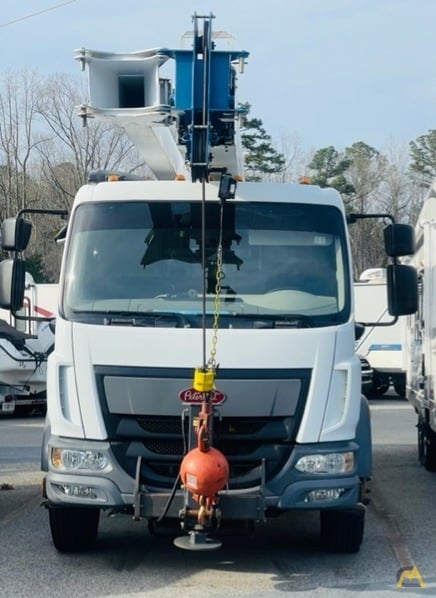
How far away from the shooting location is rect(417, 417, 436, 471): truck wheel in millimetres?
12266

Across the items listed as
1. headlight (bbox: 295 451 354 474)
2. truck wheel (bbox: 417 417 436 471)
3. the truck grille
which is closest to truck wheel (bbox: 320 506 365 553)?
headlight (bbox: 295 451 354 474)

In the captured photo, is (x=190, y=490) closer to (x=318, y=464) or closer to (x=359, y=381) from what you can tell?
(x=318, y=464)

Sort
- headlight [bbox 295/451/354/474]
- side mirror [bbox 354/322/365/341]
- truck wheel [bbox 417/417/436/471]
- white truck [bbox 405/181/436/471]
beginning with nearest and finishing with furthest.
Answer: headlight [bbox 295/451/354/474] → side mirror [bbox 354/322/365/341] → white truck [bbox 405/181/436/471] → truck wheel [bbox 417/417/436/471]

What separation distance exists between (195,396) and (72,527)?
1.66 metres

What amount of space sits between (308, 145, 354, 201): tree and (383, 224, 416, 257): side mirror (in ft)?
121

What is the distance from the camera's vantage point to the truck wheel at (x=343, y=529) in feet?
25.2

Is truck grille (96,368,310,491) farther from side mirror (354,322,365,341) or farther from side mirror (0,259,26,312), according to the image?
side mirror (0,259,26,312)

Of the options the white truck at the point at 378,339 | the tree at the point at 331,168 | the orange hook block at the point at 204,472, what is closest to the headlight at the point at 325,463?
the orange hook block at the point at 204,472

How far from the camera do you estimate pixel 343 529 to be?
775 cm

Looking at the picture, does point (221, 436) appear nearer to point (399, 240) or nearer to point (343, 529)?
point (343, 529)

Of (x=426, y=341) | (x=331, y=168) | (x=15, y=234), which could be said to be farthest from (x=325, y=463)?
(x=331, y=168)

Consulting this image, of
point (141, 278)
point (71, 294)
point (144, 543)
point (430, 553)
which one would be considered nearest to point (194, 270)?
point (141, 278)

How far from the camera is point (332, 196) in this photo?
797 cm

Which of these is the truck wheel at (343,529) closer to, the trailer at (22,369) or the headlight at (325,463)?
the headlight at (325,463)
